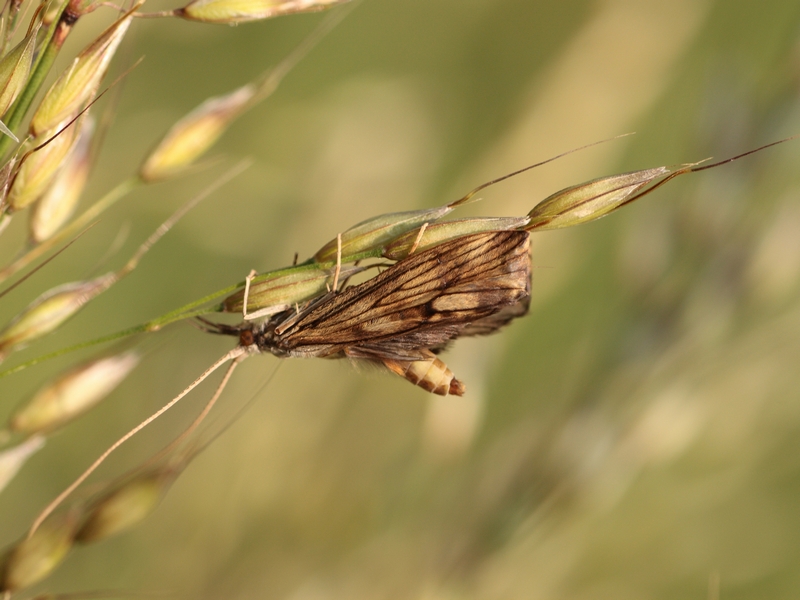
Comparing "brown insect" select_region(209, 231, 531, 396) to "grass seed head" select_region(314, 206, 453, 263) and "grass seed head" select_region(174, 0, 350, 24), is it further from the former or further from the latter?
"grass seed head" select_region(174, 0, 350, 24)

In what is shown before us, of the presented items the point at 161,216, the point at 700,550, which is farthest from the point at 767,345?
the point at 161,216

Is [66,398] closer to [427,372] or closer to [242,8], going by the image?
[427,372]

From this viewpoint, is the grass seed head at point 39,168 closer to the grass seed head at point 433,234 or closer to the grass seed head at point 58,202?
the grass seed head at point 58,202

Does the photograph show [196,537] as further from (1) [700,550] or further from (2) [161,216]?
→ (1) [700,550]

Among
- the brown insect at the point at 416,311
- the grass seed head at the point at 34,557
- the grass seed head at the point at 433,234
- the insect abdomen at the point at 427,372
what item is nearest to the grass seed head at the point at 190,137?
the brown insect at the point at 416,311

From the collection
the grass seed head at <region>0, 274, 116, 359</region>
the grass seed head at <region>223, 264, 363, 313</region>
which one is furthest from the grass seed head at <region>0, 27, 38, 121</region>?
the grass seed head at <region>223, 264, 363, 313</region>

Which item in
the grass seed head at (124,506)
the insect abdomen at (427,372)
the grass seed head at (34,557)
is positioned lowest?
the grass seed head at (34,557)
